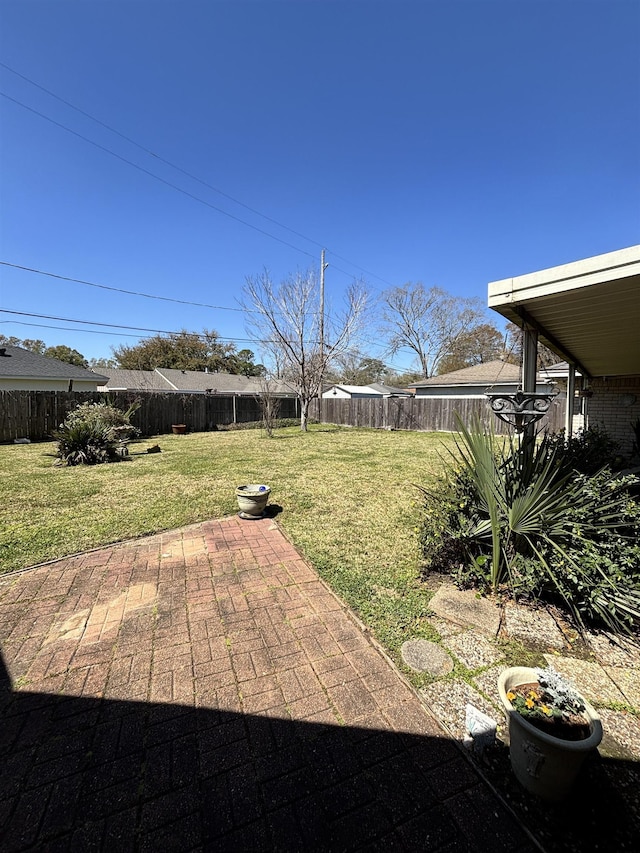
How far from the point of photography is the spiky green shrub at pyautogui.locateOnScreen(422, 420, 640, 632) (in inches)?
85.0

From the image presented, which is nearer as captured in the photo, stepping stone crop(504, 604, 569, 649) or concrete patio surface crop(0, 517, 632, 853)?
concrete patio surface crop(0, 517, 632, 853)

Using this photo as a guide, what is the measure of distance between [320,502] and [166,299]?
1765cm

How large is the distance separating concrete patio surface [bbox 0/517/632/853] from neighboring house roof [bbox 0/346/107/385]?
47.4 ft

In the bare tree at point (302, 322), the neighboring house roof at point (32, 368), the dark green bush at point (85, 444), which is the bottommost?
the dark green bush at point (85, 444)

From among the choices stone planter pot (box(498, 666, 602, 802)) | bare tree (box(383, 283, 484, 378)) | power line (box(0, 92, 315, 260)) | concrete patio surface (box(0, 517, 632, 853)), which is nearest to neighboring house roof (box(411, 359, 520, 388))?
power line (box(0, 92, 315, 260))

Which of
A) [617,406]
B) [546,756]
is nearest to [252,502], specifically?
[546,756]

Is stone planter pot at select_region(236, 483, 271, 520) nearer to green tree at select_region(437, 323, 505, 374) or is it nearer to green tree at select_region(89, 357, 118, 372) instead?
green tree at select_region(437, 323, 505, 374)

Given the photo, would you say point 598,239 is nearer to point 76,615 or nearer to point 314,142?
point 314,142

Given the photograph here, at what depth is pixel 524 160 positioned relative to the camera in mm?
9141

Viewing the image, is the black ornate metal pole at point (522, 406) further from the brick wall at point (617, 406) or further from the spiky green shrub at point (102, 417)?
the spiky green shrub at point (102, 417)

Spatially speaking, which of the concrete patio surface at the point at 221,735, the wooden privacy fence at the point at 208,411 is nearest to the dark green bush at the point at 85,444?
the wooden privacy fence at the point at 208,411

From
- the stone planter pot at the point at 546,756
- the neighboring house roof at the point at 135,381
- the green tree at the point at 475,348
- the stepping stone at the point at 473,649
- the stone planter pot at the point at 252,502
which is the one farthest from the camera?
the green tree at the point at 475,348

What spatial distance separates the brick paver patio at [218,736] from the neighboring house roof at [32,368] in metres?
14.6

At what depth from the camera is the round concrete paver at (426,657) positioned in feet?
6.28
